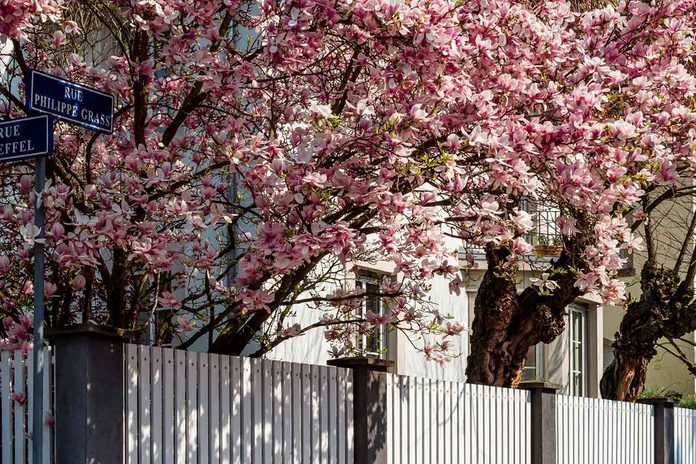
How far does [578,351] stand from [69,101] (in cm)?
1772

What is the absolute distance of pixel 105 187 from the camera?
8.05 m

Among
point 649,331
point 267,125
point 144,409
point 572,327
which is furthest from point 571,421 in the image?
point 572,327

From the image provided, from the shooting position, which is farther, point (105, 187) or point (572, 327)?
point (572, 327)

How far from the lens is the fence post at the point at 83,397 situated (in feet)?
23.5

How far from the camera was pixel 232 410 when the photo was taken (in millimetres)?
8594

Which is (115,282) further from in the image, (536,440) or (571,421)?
(571,421)

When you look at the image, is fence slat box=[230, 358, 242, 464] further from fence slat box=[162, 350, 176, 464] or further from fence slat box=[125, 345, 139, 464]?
fence slat box=[125, 345, 139, 464]

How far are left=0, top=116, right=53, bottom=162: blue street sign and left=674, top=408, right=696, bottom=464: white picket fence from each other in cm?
1290

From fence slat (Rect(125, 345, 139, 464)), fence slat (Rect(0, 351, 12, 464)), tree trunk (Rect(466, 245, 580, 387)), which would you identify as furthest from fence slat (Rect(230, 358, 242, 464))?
tree trunk (Rect(466, 245, 580, 387))

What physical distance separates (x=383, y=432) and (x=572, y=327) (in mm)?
13367

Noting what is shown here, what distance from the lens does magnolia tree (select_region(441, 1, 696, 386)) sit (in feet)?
26.8

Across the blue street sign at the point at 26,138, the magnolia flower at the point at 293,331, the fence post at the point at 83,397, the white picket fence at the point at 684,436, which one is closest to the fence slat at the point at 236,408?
the fence post at the point at 83,397

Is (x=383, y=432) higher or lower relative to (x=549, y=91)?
lower

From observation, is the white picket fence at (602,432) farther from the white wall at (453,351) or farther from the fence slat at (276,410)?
the fence slat at (276,410)
